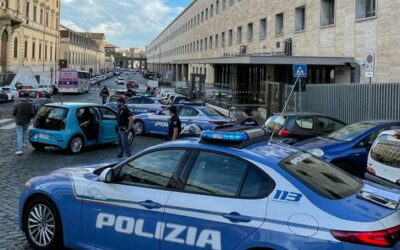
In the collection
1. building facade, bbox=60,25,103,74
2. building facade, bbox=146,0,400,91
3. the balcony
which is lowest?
building facade, bbox=146,0,400,91

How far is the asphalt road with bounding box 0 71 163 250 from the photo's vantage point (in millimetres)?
6488

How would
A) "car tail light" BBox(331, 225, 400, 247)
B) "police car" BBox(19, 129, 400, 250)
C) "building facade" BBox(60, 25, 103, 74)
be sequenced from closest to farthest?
"car tail light" BBox(331, 225, 400, 247) < "police car" BBox(19, 129, 400, 250) < "building facade" BBox(60, 25, 103, 74)

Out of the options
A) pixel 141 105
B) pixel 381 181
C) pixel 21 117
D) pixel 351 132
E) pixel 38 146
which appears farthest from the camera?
pixel 141 105

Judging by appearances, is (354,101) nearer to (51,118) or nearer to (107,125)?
(107,125)

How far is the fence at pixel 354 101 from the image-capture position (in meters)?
17.6

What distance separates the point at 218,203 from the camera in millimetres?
4363

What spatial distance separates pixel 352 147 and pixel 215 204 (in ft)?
22.4

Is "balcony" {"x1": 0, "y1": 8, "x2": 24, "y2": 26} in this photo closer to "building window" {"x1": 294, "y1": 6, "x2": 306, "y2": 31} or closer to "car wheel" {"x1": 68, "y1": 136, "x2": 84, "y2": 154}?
"building window" {"x1": 294, "y1": 6, "x2": 306, "y2": 31}

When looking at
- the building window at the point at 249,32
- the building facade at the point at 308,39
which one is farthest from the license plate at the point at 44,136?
the building window at the point at 249,32

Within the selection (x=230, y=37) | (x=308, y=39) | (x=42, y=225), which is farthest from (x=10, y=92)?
(x=42, y=225)

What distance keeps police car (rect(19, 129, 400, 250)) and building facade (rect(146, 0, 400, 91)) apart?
17.3 meters

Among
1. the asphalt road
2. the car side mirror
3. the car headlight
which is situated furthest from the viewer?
the car headlight

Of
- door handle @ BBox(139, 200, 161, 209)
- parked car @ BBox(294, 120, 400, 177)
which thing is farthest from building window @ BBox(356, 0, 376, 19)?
door handle @ BBox(139, 200, 161, 209)

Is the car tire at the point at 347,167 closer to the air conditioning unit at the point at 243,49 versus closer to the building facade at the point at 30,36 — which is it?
the air conditioning unit at the point at 243,49
